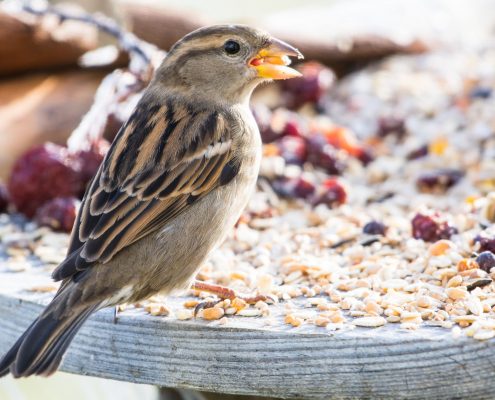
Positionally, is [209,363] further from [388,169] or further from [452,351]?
[388,169]

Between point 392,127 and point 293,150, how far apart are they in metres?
0.49

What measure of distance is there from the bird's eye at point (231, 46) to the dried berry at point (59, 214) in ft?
2.17

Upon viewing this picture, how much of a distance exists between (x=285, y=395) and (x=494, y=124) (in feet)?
5.62

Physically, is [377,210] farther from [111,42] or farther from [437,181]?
[111,42]

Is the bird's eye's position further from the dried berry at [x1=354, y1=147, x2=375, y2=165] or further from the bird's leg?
the dried berry at [x1=354, y1=147, x2=375, y2=165]

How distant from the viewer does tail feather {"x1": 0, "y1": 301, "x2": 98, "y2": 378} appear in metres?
1.91

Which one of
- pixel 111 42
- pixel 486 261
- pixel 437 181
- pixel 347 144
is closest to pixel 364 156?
pixel 347 144

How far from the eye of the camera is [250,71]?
2.55m

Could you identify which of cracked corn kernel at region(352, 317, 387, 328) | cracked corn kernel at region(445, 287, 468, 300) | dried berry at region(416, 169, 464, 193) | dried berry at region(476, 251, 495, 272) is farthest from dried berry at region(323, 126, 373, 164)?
cracked corn kernel at region(352, 317, 387, 328)

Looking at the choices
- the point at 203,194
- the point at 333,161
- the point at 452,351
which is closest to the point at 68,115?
the point at 333,161

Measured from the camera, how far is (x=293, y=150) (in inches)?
125

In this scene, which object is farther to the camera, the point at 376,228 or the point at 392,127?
the point at 392,127

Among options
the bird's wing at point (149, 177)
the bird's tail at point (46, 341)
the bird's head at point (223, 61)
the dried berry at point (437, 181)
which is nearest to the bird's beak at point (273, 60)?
the bird's head at point (223, 61)

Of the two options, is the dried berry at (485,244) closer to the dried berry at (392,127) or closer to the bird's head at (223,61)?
the bird's head at (223,61)
